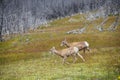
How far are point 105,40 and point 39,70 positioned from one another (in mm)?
21998

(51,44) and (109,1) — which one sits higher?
(109,1)

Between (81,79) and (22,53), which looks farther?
(22,53)

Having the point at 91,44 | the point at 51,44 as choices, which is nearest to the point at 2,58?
the point at 51,44

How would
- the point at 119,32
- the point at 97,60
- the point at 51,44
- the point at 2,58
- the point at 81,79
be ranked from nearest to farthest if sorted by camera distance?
the point at 81,79, the point at 97,60, the point at 2,58, the point at 51,44, the point at 119,32

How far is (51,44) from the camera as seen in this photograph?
55844mm

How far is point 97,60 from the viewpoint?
36.7 m

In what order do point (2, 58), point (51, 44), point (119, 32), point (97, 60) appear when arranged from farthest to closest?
point (119, 32) → point (51, 44) → point (2, 58) → point (97, 60)

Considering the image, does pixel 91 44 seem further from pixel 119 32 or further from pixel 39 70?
pixel 39 70

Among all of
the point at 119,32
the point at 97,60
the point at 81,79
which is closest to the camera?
the point at 81,79

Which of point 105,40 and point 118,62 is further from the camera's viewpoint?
point 105,40

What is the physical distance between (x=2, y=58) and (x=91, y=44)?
13.5m

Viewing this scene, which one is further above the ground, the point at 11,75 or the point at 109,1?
the point at 109,1

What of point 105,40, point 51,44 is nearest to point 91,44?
point 105,40

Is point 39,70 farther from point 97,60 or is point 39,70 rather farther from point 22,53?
point 22,53
